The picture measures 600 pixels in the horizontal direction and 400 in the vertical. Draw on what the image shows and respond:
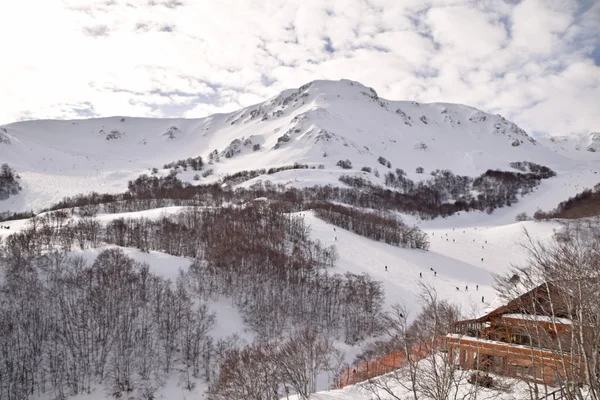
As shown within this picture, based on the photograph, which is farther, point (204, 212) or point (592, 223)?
point (204, 212)

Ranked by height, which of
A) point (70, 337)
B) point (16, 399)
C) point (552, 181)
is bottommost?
point (16, 399)

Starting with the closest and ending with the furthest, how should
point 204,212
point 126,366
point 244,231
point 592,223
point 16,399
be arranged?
point 16,399 → point 126,366 → point 244,231 → point 592,223 → point 204,212

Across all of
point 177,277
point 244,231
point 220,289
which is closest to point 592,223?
point 244,231

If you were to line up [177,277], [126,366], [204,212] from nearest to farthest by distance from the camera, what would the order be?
[126,366]
[177,277]
[204,212]

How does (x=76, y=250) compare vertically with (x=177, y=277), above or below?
above

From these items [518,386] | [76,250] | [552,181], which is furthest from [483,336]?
[552,181]

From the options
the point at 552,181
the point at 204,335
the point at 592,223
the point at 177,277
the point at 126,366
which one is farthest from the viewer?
the point at 552,181

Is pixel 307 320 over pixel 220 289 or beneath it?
beneath

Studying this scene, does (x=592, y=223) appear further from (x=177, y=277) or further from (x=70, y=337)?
(x=70, y=337)

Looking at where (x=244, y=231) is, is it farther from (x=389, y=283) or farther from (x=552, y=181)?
(x=552, y=181)
